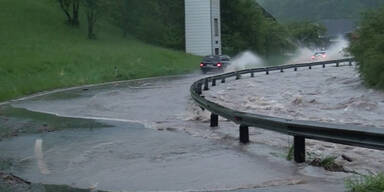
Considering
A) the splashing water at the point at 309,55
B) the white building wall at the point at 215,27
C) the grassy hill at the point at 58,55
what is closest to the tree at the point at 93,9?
the grassy hill at the point at 58,55

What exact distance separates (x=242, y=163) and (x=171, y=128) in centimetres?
539

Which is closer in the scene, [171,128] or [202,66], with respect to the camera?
[171,128]

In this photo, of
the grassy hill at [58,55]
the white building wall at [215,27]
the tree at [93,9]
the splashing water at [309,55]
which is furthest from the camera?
the splashing water at [309,55]

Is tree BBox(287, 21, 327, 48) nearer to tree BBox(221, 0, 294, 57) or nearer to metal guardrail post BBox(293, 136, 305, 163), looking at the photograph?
tree BBox(221, 0, 294, 57)

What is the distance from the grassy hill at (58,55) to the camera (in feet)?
126

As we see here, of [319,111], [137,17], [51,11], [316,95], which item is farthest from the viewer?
[137,17]

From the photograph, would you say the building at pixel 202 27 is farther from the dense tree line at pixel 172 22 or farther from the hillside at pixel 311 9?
the hillside at pixel 311 9

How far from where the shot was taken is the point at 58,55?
48469mm

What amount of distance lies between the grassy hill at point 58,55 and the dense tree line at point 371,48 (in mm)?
17110

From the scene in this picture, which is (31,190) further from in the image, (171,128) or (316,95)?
(316,95)

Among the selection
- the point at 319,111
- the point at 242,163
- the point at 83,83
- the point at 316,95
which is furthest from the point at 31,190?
the point at 83,83

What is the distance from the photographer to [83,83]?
134ft

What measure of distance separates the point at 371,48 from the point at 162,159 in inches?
882

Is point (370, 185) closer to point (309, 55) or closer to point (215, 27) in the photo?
point (215, 27)
